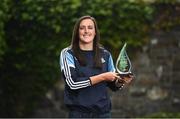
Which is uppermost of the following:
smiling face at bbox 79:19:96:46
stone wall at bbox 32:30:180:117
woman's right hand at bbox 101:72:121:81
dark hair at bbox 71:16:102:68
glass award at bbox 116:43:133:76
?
smiling face at bbox 79:19:96:46

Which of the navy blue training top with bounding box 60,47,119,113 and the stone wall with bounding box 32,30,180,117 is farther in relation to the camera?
the stone wall with bounding box 32,30,180,117

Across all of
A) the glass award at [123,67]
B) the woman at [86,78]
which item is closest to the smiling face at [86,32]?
the woman at [86,78]

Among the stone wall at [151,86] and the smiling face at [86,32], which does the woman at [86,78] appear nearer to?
the smiling face at [86,32]

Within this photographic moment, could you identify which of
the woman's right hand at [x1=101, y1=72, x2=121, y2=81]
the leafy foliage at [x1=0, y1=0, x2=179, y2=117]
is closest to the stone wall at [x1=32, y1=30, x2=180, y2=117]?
the leafy foliage at [x1=0, y1=0, x2=179, y2=117]

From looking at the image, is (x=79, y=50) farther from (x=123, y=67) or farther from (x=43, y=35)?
(x=43, y=35)

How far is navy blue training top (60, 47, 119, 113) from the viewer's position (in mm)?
4332

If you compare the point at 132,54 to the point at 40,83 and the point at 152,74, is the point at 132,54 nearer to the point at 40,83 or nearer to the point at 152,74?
the point at 152,74

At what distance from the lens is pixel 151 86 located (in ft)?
27.8

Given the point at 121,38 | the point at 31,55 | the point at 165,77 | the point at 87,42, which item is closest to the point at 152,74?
the point at 165,77

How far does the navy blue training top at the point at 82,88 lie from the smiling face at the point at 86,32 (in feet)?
0.33

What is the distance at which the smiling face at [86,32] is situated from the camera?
4.47 m

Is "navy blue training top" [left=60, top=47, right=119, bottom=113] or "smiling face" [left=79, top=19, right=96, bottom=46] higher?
"smiling face" [left=79, top=19, right=96, bottom=46]

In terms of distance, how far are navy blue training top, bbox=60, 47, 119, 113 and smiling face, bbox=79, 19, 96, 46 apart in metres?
0.10

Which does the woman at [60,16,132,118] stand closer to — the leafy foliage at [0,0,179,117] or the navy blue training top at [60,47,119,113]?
the navy blue training top at [60,47,119,113]
